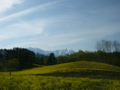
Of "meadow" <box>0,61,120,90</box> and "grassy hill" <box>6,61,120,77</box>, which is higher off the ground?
"meadow" <box>0,61,120,90</box>

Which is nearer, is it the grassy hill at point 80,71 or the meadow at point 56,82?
the meadow at point 56,82

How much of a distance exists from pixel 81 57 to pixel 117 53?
2967 centimetres

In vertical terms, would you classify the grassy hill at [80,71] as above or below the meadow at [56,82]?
below

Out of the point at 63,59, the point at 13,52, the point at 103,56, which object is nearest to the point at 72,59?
the point at 63,59

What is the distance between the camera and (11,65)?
49.2m

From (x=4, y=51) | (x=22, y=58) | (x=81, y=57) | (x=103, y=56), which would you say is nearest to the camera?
(x=103, y=56)

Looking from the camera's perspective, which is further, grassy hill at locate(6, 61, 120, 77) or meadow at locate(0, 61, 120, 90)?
grassy hill at locate(6, 61, 120, 77)

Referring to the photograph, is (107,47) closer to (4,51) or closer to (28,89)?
(28,89)

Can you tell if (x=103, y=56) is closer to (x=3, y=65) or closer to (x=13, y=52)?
(x=3, y=65)

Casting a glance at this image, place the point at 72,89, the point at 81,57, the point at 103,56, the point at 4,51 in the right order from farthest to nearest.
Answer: the point at 81,57
the point at 4,51
the point at 103,56
the point at 72,89

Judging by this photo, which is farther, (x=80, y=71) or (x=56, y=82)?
(x=80, y=71)

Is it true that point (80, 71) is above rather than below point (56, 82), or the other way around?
below

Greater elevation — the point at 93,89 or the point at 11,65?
the point at 93,89

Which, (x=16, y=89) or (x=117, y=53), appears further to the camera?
(x=117, y=53)
